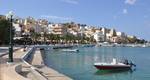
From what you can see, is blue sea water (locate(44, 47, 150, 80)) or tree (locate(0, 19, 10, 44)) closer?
Answer: blue sea water (locate(44, 47, 150, 80))

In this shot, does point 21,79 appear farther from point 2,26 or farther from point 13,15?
point 2,26

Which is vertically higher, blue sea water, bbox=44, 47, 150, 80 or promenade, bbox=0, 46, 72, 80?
promenade, bbox=0, 46, 72, 80

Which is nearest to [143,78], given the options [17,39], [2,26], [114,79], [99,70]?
[114,79]

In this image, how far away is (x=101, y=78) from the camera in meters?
37.3

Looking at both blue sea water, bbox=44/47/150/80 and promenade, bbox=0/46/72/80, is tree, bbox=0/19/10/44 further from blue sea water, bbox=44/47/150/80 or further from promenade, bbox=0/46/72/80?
promenade, bbox=0/46/72/80

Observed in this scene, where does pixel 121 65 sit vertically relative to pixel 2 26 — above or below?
below

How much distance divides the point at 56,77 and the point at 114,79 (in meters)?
11.6

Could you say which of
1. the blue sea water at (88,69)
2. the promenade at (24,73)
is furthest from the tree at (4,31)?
the promenade at (24,73)

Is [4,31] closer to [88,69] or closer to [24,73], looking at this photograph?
[88,69]

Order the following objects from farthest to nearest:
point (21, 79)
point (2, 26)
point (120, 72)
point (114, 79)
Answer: point (2, 26) < point (120, 72) < point (114, 79) < point (21, 79)

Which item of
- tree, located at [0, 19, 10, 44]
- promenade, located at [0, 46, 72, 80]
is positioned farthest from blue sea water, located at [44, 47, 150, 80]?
tree, located at [0, 19, 10, 44]

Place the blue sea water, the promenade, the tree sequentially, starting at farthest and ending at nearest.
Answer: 1. the tree
2. the blue sea water
3. the promenade

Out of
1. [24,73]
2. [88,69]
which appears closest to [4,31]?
[88,69]

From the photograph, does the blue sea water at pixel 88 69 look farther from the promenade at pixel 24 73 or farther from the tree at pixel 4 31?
the tree at pixel 4 31
